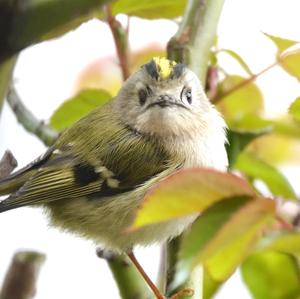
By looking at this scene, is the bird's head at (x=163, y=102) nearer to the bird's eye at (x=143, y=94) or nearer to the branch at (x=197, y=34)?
Answer: the bird's eye at (x=143, y=94)

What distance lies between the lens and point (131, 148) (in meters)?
1.26

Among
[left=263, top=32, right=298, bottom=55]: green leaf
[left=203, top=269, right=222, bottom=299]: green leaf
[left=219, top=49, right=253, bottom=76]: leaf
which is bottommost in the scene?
[left=203, top=269, right=222, bottom=299]: green leaf

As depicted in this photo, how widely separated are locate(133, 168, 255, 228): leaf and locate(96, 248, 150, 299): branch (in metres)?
0.50

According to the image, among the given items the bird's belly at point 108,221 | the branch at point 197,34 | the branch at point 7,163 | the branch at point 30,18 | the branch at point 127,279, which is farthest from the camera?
the bird's belly at point 108,221

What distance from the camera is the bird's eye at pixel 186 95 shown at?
1.29 metres

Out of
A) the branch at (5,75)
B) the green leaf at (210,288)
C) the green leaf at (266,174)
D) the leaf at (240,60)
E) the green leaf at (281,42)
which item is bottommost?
the green leaf at (210,288)

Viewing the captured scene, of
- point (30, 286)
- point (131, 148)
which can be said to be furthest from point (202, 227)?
point (131, 148)

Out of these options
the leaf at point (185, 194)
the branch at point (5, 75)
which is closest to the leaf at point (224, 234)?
the leaf at point (185, 194)

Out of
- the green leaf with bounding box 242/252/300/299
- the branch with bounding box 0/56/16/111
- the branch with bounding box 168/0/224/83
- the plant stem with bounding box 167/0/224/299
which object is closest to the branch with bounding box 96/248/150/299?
the plant stem with bounding box 167/0/224/299

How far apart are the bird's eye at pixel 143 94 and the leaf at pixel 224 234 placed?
872mm

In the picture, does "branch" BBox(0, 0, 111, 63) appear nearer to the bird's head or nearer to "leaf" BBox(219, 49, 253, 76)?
"leaf" BBox(219, 49, 253, 76)

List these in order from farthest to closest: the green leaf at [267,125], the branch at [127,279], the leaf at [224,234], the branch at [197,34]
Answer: the branch at [197,34], the branch at [127,279], the green leaf at [267,125], the leaf at [224,234]

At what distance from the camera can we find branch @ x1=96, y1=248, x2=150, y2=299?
92cm

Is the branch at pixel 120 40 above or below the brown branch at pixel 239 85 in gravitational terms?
above
